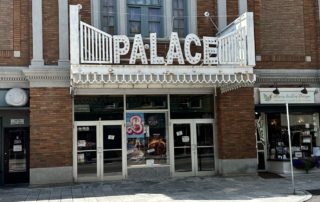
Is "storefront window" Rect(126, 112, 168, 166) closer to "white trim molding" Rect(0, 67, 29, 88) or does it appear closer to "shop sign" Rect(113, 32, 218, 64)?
"shop sign" Rect(113, 32, 218, 64)

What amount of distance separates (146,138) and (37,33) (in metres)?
5.31

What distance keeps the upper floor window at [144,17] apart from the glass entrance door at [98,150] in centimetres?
354

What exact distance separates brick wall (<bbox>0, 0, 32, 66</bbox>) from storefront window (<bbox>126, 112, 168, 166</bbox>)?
4226 mm

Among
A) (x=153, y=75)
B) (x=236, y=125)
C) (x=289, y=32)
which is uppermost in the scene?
(x=289, y=32)

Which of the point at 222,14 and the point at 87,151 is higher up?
the point at 222,14

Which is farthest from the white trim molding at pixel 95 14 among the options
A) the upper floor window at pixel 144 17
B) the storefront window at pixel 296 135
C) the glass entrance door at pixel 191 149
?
the storefront window at pixel 296 135

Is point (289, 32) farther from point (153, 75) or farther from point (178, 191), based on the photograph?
point (178, 191)

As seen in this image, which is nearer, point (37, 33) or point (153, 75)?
point (153, 75)

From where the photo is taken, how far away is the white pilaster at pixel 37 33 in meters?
15.0

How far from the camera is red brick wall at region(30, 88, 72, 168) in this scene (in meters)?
14.6

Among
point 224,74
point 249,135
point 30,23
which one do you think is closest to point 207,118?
point 249,135

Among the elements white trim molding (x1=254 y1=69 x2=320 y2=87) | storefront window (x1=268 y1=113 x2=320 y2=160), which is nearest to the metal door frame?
white trim molding (x1=254 y1=69 x2=320 y2=87)

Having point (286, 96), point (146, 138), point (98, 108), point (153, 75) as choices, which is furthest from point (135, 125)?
point (286, 96)

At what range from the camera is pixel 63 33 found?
1517cm
